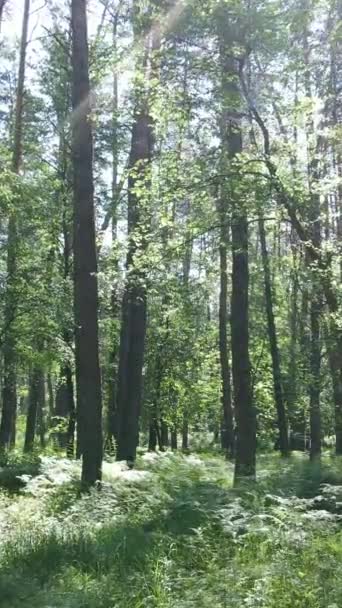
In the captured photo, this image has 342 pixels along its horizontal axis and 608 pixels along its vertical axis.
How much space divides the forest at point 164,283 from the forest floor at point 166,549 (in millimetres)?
24

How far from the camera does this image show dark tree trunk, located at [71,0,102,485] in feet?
29.5

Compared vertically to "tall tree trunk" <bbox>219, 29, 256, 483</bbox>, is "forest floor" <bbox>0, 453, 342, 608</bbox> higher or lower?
lower

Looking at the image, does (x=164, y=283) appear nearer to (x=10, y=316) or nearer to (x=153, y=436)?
(x=10, y=316)

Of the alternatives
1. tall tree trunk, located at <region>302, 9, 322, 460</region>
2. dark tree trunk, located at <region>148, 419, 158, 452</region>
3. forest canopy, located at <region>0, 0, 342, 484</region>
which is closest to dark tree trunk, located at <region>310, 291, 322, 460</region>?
tall tree trunk, located at <region>302, 9, 322, 460</region>

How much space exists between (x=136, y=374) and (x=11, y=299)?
11.1ft

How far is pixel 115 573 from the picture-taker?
16.5ft

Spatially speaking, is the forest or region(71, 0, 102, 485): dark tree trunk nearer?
the forest

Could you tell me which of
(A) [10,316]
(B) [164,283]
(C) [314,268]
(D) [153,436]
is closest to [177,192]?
(B) [164,283]

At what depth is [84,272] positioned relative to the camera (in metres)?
9.22

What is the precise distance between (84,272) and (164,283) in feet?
6.26

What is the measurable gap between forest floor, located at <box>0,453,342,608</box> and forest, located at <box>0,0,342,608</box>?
2 cm

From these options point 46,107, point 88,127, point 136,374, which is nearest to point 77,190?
point 88,127

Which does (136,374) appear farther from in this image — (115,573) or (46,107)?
(46,107)

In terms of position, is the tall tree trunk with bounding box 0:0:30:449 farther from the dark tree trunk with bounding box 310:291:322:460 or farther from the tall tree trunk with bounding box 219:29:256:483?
the dark tree trunk with bounding box 310:291:322:460
